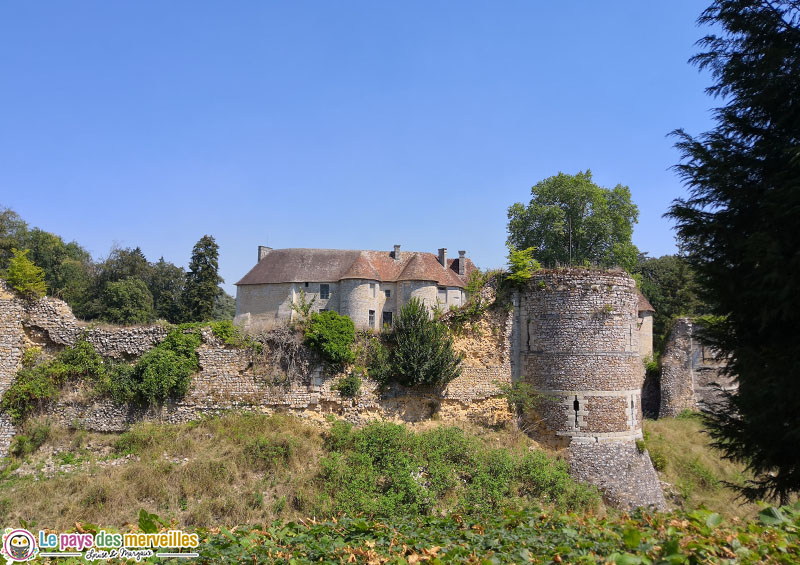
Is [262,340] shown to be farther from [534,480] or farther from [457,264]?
[457,264]

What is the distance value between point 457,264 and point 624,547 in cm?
3383

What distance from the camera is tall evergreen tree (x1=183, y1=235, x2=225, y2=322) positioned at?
40.9 m

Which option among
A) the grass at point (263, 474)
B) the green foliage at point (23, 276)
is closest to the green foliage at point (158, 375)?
the grass at point (263, 474)

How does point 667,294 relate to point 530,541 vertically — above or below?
above

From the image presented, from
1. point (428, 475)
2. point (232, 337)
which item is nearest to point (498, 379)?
point (428, 475)

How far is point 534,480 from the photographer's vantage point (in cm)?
1417

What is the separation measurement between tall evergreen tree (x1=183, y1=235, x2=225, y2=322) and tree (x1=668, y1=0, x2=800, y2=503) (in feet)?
121

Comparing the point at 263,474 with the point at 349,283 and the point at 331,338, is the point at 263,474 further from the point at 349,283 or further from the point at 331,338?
the point at 349,283

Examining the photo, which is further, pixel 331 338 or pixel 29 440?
pixel 331 338

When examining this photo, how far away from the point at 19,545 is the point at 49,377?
1059 cm

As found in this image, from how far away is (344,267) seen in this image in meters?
34.4

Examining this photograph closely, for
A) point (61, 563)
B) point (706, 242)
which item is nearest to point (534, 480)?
point (706, 242)

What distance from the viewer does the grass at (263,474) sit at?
40.8 ft

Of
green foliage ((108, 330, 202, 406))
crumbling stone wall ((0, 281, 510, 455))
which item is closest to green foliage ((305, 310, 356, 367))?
crumbling stone wall ((0, 281, 510, 455))
